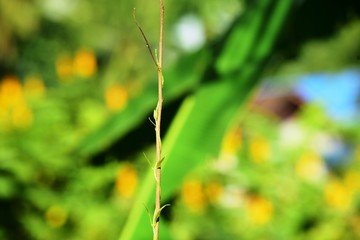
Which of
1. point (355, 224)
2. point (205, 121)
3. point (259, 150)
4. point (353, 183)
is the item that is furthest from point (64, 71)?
point (353, 183)

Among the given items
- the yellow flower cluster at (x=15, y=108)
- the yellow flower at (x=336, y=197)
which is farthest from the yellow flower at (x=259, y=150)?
the yellow flower cluster at (x=15, y=108)

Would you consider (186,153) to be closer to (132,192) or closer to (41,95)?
(132,192)

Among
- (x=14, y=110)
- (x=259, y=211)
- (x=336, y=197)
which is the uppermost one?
(x=14, y=110)

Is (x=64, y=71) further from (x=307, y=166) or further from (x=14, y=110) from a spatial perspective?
(x=307, y=166)

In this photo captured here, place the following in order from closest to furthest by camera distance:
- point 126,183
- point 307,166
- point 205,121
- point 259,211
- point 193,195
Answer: point 205,121 → point 126,183 → point 193,195 → point 259,211 → point 307,166

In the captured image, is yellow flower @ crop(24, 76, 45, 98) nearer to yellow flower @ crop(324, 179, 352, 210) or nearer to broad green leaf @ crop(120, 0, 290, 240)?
broad green leaf @ crop(120, 0, 290, 240)

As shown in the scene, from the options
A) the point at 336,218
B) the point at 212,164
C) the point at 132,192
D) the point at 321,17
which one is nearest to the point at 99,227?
the point at 132,192

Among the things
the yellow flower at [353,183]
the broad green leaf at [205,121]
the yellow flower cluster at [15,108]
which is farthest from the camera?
the yellow flower at [353,183]

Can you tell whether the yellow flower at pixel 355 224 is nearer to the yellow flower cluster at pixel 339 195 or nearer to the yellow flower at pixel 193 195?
the yellow flower cluster at pixel 339 195
